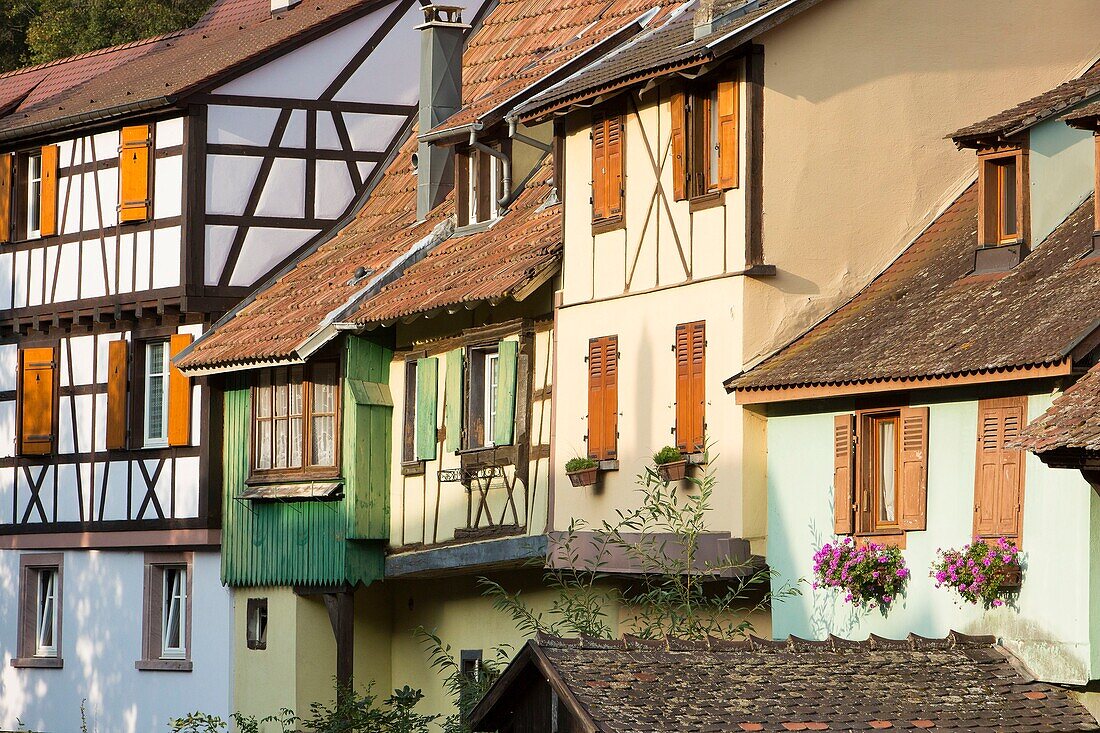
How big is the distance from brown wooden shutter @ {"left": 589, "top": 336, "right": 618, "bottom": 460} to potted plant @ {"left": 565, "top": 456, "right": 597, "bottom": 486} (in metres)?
0.15

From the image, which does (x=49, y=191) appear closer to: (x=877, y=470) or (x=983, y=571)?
(x=877, y=470)


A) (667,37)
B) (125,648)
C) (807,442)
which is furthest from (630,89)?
(125,648)

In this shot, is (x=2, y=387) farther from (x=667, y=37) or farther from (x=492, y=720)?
(x=492, y=720)

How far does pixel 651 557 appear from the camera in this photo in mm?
20875

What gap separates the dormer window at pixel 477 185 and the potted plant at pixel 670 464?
6.51 metres

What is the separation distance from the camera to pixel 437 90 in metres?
30.1

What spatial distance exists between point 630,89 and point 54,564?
13.8 meters

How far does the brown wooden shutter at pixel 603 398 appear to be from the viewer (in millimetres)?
23031

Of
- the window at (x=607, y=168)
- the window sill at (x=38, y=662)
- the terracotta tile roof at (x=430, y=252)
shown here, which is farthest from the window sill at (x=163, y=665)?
the window at (x=607, y=168)

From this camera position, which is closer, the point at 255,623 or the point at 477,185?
the point at 477,185

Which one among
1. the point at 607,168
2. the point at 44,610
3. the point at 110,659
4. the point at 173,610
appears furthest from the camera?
the point at 44,610

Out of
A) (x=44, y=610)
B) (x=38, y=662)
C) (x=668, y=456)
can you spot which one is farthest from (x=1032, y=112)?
(x=44, y=610)

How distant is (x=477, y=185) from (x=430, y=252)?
3.18 feet

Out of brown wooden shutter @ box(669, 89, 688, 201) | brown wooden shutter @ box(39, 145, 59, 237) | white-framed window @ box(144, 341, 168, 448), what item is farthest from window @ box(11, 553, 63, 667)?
brown wooden shutter @ box(669, 89, 688, 201)
